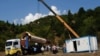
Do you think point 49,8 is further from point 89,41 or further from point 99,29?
point 99,29

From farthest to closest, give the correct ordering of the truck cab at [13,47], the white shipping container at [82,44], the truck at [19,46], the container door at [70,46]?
the container door at [70,46] → the truck at [19,46] → the truck cab at [13,47] → the white shipping container at [82,44]

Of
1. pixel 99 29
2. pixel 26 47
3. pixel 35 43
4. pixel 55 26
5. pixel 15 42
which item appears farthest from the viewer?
pixel 55 26

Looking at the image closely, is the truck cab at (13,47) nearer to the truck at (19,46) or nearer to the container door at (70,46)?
the truck at (19,46)

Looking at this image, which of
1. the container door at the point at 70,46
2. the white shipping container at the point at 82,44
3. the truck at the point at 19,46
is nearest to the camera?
the white shipping container at the point at 82,44

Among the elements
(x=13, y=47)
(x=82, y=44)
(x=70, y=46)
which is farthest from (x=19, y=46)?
(x=82, y=44)

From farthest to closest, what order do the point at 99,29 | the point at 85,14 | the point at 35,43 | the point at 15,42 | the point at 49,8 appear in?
the point at 85,14, the point at 99,29, the point at 49,8, the point at 35,43, the point at 15,42

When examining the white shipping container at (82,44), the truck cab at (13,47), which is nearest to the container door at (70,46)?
the white shipping container at (82,44)

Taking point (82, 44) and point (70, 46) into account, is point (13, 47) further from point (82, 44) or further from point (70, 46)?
point (82, 44)

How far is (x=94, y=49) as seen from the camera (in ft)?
145

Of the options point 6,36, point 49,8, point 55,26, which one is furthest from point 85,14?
point 49,8

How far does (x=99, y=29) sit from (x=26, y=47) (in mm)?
67924

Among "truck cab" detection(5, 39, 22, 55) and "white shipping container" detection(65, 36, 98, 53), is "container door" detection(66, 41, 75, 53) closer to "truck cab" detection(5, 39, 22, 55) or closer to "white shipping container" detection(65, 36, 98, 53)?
"white shipping container" detection(65, 36, 98, 53)

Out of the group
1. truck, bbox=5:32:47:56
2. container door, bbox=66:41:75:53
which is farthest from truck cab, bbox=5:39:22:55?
container door, bbox=66:41:75:53

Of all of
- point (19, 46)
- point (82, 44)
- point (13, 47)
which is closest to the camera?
point (82, 44)
